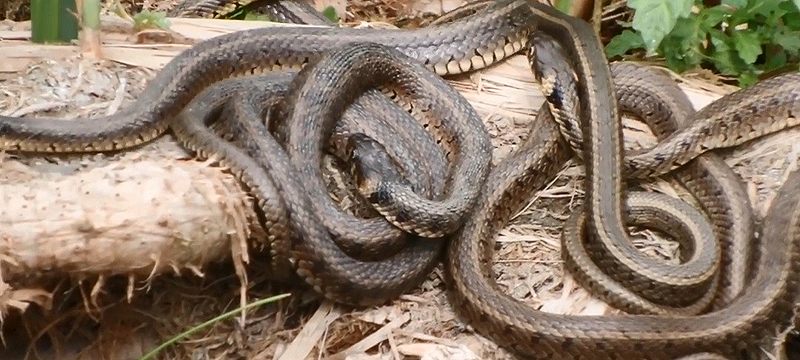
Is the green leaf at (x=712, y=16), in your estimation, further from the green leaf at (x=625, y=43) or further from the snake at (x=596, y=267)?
the snake at (x=596, y=267)

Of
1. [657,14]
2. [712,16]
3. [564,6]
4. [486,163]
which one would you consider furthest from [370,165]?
[712,16]

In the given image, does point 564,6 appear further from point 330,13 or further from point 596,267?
point 596,267

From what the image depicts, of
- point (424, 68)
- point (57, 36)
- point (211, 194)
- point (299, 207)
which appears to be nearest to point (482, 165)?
point (424, 68)

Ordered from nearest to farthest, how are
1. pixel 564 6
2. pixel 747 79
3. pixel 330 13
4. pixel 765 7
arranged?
pixel 765 7
pixel 747 79
pixel 564 6
pixel 330 13

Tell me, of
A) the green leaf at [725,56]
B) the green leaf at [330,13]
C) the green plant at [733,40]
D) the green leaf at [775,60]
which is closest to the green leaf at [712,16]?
the green plant at [733,40]

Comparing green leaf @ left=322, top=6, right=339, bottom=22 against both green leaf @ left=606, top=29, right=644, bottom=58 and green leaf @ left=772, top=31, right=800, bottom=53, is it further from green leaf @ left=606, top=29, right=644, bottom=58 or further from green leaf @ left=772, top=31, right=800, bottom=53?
green leaf @ left=772, top=31, right=800, bottom=53

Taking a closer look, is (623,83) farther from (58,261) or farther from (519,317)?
(58,261)
